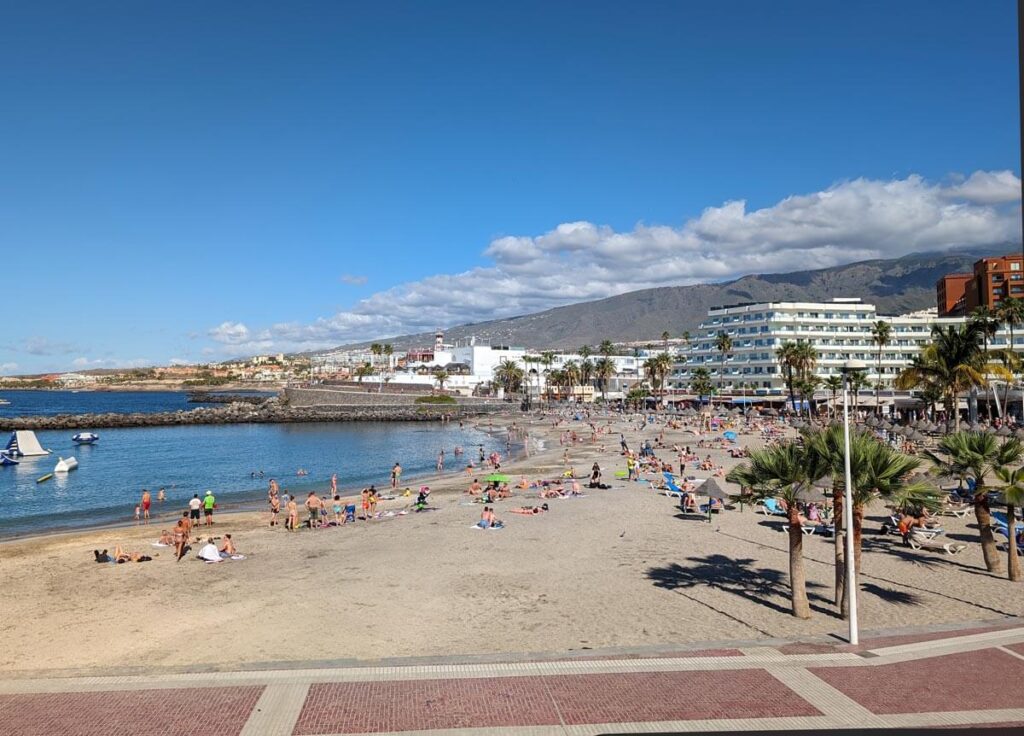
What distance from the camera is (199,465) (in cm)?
5300

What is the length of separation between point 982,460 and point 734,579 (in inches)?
254

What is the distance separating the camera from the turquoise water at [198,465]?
1380 inches

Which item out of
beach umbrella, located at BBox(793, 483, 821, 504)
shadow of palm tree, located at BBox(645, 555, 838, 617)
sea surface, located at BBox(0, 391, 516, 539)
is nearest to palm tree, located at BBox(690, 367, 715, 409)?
sea surface, located at BBox(0, 391, 516, 539)

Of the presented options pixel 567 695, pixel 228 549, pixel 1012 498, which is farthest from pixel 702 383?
pixel 567 695

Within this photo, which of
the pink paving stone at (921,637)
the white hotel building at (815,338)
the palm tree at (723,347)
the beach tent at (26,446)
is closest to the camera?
the pink paving stone at (921,637)

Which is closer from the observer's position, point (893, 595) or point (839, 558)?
point (839, 558)

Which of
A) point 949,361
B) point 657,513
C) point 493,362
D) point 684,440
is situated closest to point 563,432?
point 684,440

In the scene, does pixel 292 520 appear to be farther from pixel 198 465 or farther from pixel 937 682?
pixel 198 465

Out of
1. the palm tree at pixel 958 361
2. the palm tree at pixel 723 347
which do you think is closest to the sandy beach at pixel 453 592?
the palm tree at pixel 958 361

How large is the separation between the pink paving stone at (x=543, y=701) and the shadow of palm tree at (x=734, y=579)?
17.3 ft

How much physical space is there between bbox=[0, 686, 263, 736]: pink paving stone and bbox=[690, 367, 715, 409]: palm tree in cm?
9866

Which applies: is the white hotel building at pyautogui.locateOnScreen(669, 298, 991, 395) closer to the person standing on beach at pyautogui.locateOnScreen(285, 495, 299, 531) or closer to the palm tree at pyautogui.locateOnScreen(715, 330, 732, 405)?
the palm tree at pyautogui.locateOnScreen(715, 330, 732, 405)

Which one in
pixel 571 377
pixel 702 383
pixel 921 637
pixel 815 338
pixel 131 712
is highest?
pixel 815 338

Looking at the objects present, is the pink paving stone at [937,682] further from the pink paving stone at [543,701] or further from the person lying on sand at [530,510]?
the person lying on sand at [530,510]
